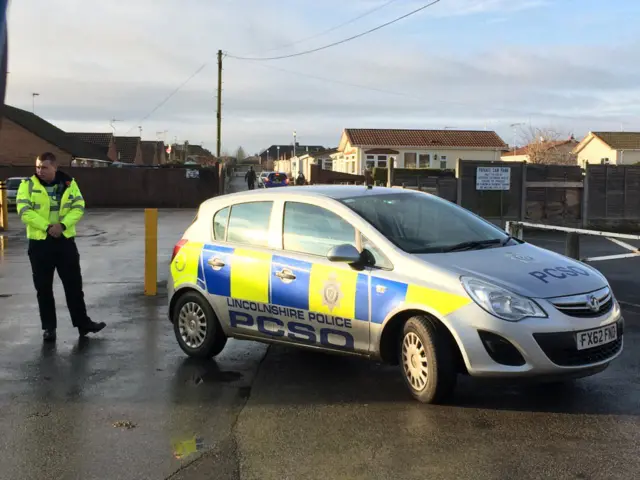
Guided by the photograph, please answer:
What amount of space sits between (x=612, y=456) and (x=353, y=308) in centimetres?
200

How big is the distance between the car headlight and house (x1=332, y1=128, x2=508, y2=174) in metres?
52.2

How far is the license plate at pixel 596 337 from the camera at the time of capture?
4539 millimetres

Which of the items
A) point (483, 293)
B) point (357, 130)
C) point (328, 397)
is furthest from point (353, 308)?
point (357, 130)

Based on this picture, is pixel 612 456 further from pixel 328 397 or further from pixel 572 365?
pixel 328 397

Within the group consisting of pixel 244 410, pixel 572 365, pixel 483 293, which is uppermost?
pixel 483 293

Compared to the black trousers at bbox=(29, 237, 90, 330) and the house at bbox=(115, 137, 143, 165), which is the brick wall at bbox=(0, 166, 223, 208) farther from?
the house at bbox=(115, 137, 143, 165)

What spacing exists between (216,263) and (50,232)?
1873 millimetres

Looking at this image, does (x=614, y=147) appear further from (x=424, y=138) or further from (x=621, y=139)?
(x=424, y=138)

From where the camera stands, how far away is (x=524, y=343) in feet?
14.5

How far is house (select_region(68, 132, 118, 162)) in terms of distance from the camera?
6738 cm

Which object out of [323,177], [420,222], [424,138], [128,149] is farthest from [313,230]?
[128,149]

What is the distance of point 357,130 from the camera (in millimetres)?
59656

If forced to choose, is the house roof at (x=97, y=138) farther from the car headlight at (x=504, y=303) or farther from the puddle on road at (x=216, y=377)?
the car headlight at (x=504, y=303)

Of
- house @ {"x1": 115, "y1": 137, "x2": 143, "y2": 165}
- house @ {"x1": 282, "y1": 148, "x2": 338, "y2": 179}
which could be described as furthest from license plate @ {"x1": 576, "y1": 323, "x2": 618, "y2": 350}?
house @ {"x1": 115, "y1": 137, "x2": 143, "y2": 165}
